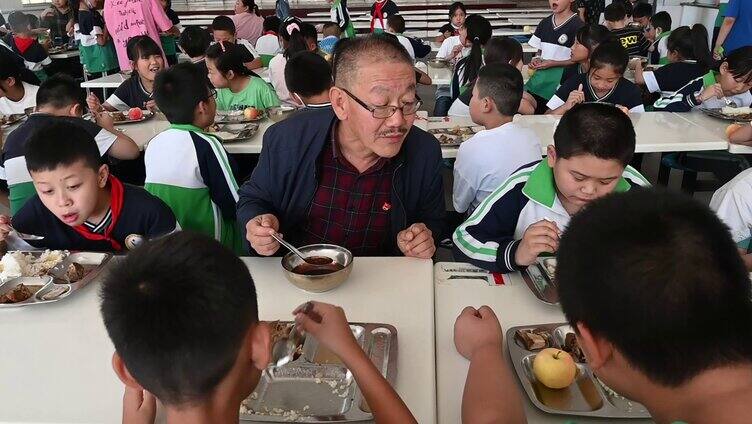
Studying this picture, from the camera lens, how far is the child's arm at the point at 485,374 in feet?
3.20

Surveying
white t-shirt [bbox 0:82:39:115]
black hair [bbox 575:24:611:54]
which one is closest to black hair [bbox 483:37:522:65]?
black hair [bbox 575:24:611:54]

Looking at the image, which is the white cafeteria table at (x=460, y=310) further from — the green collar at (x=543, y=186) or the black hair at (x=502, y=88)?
the black hair at (x=502, y=88)

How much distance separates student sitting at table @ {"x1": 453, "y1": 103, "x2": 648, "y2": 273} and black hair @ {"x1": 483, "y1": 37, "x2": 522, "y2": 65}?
7.11ft

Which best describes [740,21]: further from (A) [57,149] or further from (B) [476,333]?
(A) [57,149]

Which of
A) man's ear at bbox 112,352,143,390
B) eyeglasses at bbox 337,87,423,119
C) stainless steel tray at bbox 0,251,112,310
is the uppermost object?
eyeglasses at bbox 337,87,423,119

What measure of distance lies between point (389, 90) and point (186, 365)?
1.01 metres

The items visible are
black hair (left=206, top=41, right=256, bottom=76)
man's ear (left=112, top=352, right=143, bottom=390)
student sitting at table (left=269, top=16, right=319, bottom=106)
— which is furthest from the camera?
student sitting at table (left=269, top=16, right=319, bottom=106)

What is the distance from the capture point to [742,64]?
3285mm

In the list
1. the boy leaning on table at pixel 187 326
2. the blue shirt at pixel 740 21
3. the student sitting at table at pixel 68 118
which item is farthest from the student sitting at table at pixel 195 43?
the blue shirt at pixel 740 21

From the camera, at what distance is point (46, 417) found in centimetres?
103

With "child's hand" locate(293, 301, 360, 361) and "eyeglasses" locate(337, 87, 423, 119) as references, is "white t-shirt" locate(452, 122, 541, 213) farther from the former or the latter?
"child's hand" locate(293, 301, 360, 361)

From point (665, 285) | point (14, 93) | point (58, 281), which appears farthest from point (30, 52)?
point (665, 285)

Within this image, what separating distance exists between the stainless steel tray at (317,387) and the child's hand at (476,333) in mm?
145

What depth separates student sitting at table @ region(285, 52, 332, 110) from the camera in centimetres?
287
